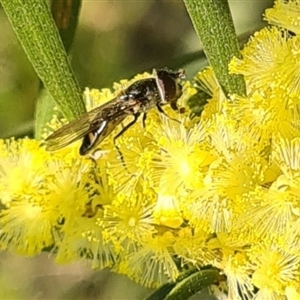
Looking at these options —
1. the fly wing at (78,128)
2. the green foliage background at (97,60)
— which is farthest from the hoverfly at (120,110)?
the green foliage background at (97,60)

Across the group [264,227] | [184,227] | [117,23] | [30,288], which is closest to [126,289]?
[30,288]

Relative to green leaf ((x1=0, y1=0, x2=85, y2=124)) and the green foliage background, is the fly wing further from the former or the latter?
the green foliage background

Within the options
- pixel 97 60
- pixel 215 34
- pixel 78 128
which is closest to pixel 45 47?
pixel 78 128

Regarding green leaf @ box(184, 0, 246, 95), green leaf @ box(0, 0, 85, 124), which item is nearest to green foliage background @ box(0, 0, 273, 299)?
green leaf @ box(0, 0, 85, 124)

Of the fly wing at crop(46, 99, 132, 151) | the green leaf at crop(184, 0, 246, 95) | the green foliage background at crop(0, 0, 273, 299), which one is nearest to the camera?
the green leaf at crop(184, 0, 246, 95)

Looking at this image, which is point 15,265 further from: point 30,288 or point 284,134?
point 284,134

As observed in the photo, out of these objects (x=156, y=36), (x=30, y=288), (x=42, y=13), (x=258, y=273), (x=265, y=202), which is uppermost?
(x=42, y=13)

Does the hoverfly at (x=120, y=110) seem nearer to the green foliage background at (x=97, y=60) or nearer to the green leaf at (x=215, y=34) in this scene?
the green leaf at (x=215, y=34)

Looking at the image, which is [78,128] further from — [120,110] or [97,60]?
[97,60]
